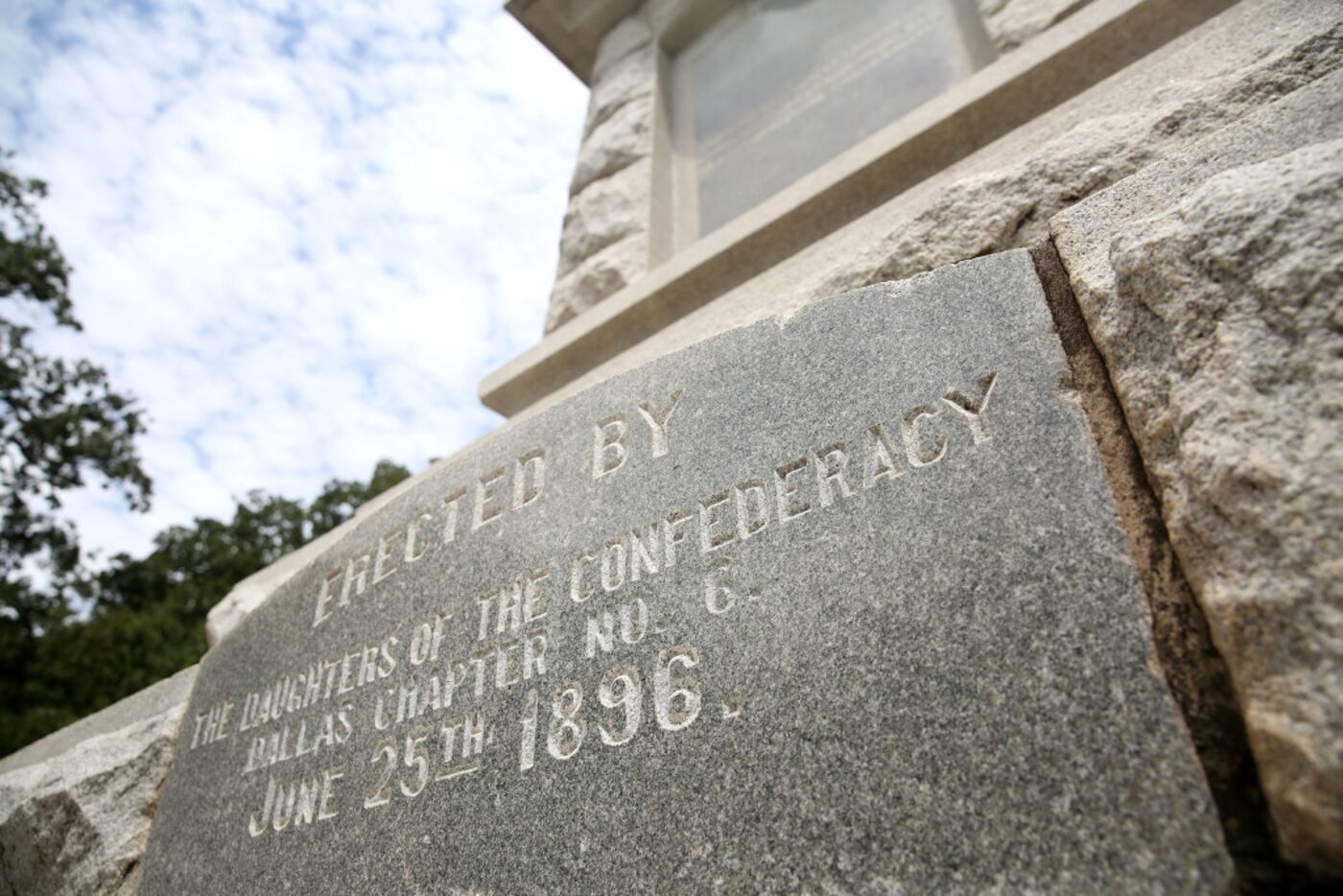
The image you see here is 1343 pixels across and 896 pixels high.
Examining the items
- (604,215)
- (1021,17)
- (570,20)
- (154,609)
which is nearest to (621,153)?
(604,215)

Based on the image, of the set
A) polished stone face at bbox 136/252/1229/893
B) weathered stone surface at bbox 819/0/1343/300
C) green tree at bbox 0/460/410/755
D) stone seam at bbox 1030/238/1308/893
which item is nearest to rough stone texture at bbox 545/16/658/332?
polished stone face at bbox 136/252/1229/893

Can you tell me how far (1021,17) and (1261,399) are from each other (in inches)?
96.0

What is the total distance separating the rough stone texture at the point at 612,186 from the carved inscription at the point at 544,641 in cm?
152

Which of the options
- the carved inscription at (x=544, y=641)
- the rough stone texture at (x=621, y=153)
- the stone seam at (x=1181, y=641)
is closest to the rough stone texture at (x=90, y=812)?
the carved inscription at (x=544, y=641)

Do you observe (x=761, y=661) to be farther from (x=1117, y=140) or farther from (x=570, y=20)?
(x=570, y=20)

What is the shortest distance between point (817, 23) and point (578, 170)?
1397 millimetres

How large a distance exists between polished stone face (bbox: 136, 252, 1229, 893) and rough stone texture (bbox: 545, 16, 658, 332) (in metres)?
1.45

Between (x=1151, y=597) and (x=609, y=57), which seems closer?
(x=1151, y=597)

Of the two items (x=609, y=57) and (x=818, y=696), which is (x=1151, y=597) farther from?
(x=609, y=57)

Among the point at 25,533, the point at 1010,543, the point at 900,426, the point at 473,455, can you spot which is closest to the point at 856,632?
the point at 1010,543

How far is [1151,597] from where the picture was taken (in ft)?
4.07

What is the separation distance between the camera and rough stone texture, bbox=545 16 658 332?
12.1ft

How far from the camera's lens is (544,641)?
187cm

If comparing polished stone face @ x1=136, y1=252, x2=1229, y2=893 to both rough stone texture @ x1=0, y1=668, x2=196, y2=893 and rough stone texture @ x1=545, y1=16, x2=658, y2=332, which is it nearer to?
rough stone texture @ x1=0, y1=668, x2=196, y2=893
